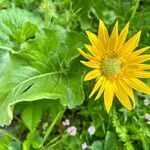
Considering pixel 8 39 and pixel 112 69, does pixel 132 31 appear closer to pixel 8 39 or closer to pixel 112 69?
pixel 112 69

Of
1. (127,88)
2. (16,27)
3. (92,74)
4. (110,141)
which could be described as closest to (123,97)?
(127,88)

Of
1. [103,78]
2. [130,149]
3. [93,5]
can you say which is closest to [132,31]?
[93,5]

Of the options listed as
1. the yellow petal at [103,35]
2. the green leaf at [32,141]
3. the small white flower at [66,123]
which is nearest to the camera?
the yellow petal at [103,35]

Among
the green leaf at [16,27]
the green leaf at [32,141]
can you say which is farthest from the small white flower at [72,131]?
the green leaf at [16,27]

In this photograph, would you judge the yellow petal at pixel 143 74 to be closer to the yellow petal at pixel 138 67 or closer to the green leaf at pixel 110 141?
the yellow petal at pixel 138 67

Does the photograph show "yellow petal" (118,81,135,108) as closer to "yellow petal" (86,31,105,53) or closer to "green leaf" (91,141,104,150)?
"yellow petal" (86,31,105,53)

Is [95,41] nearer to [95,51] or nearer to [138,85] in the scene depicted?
[95,51]

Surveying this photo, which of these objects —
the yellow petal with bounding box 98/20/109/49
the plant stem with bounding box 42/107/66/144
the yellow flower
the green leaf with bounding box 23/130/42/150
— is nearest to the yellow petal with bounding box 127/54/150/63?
the yellow flower
